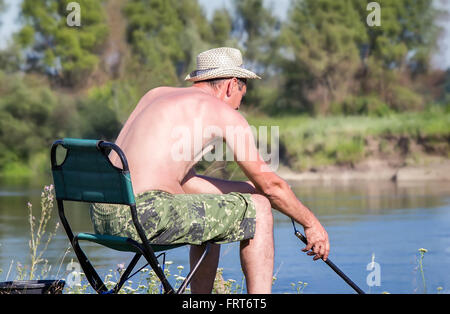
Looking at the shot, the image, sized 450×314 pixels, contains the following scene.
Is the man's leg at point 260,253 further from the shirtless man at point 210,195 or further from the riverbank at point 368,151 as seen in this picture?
the riverbank at point 368,151

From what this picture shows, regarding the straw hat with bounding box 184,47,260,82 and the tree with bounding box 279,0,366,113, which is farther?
the tree with bounding box 279,0,366,113

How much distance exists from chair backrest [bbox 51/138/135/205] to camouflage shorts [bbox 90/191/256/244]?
0.12 meters

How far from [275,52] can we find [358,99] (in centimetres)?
311

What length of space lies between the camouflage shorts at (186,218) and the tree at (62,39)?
82.8ft

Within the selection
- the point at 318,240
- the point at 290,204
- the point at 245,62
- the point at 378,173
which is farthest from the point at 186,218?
the point at 245,62

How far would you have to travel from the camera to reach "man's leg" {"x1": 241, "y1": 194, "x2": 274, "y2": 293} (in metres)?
2.89

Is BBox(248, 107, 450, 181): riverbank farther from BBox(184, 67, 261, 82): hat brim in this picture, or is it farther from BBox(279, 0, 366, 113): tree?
BBox(184, 67, 261, 82): hat brim

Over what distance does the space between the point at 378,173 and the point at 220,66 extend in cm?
1511

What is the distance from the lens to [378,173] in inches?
706

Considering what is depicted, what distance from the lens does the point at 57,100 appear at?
76.4ft

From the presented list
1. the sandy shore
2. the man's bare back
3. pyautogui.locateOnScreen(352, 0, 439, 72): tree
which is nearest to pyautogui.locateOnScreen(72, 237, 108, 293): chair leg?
the man's bare back

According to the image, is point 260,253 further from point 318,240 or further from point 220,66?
point 220,66

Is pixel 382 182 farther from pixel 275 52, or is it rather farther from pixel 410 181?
pixel 275 52
